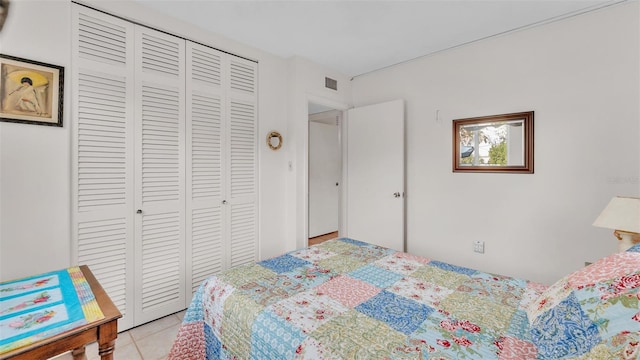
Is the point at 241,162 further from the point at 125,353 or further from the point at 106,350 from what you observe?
the point at 106,350

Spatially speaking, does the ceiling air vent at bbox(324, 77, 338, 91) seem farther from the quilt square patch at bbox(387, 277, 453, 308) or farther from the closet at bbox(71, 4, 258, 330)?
the quilt square patch at bbox(387, 277, 453, 308)

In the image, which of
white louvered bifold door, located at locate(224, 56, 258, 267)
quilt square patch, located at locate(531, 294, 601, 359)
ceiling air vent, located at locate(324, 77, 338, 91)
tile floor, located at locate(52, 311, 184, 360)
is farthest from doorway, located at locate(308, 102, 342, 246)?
quilt square patch, located at locate(531, 294, 601, 359)

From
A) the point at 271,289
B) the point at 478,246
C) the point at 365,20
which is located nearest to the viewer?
the point at 271,289

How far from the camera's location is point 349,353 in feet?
3.35

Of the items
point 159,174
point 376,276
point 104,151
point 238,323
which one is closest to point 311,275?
point 376,276

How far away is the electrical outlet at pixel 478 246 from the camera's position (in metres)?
2.71

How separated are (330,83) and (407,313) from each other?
2821 mm

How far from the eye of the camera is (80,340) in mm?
1015

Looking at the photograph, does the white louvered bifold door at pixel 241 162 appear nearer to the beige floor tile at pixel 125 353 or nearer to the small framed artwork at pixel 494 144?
the beige floor tile at pixel 125 353

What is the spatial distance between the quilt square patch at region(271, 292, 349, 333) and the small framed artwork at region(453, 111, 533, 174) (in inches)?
82.6

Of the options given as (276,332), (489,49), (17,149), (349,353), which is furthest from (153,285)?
(489,49)

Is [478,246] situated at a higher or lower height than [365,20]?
lower

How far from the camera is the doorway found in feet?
15.9

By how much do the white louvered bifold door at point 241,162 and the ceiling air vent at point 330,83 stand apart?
897 millimetres
